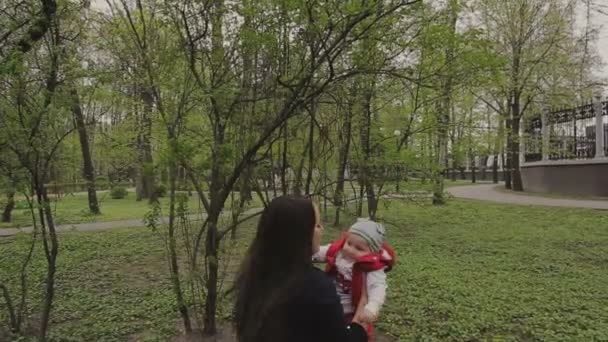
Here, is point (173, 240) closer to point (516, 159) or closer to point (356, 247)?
point (356, 247)

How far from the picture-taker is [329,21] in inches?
112

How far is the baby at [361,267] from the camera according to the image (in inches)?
79.7

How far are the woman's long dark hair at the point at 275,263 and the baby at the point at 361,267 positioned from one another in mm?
403

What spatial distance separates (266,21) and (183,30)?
0.73 meters

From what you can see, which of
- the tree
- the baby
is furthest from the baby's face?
the tree

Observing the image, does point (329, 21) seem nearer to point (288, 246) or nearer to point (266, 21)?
point (266, 21)

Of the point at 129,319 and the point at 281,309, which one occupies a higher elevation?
the point at 281,309

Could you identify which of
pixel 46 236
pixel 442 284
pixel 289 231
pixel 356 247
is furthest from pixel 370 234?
pixel 442 284

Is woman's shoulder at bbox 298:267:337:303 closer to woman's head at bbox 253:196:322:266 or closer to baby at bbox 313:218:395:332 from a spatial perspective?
woman's head at bbox 253:196:322:266

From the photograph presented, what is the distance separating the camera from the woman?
1.49 m

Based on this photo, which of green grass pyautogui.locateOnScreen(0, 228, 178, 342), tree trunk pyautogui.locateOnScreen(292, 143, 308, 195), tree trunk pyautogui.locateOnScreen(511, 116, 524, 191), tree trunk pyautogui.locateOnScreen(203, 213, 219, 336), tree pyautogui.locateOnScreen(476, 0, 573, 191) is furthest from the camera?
tree trunk pyautogui.locateOnScreen(511, 116, 524, 191)

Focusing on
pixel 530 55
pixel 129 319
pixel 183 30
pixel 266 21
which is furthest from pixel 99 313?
pixel 530 55

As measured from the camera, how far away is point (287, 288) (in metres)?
1.51

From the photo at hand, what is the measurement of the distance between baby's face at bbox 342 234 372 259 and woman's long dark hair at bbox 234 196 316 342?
0.50 m
